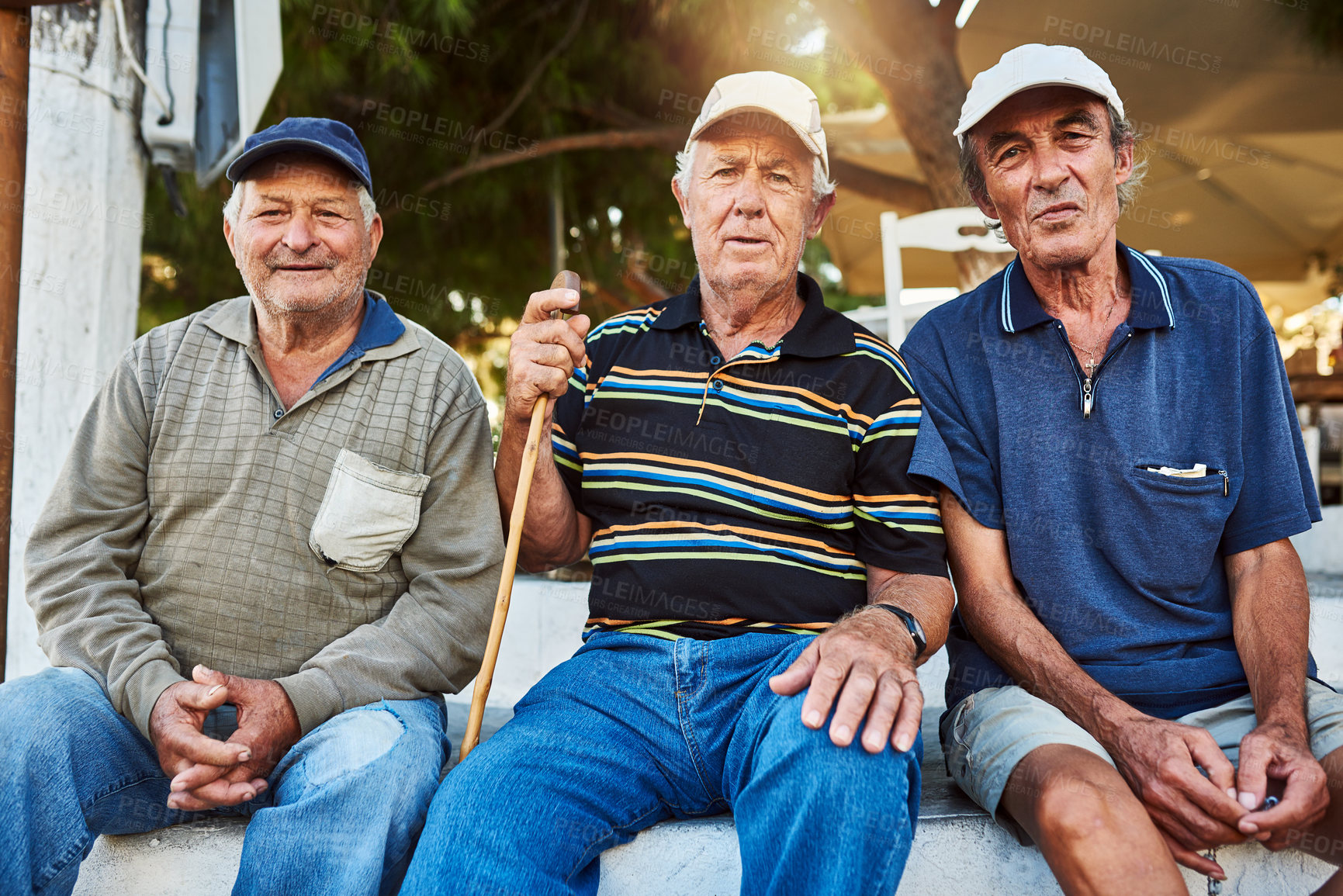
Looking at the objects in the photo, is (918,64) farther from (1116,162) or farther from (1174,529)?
(1174,529)

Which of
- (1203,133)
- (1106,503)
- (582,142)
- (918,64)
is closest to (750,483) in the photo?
(1106,503)

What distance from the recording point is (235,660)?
1.87m

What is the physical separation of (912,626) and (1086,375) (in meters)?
0.70

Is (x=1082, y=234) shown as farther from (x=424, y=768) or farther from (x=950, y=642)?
(x=424, y=768)

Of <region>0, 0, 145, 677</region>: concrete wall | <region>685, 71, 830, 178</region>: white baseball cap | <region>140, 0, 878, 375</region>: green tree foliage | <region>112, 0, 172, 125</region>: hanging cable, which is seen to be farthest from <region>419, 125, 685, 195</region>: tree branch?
<region>685, 71, 830, 178</region>: white baseball cap

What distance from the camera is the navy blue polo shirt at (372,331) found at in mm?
2008

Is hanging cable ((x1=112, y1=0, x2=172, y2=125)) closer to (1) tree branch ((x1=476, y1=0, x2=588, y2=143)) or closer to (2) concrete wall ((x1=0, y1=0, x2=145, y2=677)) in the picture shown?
(2) concrete wall ((x1=0, y1=0, x2=145, y2=677))

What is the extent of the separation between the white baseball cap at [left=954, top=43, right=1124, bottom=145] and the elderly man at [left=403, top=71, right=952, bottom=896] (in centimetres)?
37

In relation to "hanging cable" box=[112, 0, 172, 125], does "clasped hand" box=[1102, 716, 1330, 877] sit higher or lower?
lower

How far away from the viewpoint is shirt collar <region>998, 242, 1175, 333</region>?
6.40 ft

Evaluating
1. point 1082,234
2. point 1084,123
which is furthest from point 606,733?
point 1084,123

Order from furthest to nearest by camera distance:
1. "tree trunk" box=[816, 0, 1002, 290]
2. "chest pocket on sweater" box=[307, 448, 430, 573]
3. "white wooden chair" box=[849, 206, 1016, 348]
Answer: "tree trunk" box=[816, 0, 1002, 290]
"white wooden chair" box=[849, 206, 1016, 348]
"chest pocket on sweater" box=[307, 448, 430, 573]

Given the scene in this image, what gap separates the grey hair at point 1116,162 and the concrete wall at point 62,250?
7.78 ft

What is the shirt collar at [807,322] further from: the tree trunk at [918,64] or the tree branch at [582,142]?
the tree branch at [582,142]
